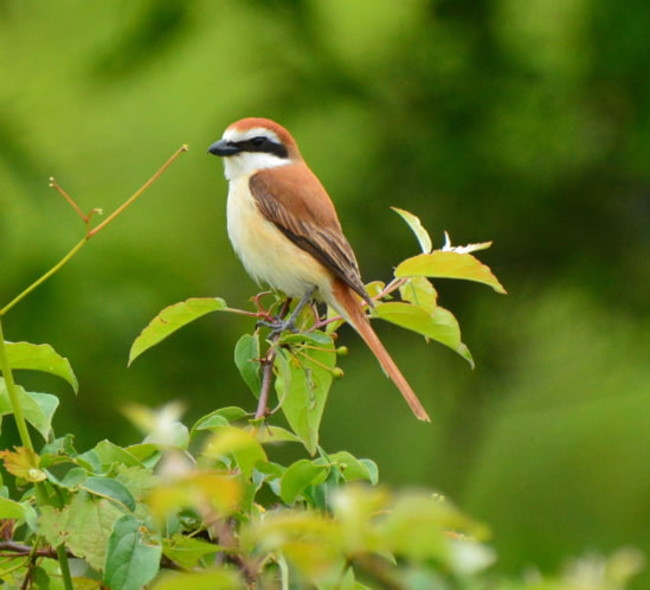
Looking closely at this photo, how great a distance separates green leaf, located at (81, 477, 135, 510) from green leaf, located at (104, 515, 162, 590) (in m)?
0.11

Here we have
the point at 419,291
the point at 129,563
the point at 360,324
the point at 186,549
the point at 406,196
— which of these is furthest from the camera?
the point at 406,196

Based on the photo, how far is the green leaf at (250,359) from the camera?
7.52 ft

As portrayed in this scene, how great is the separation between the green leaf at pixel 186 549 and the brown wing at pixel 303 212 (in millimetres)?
1725

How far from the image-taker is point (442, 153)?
586 centimetres

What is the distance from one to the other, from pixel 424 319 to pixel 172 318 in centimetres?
44

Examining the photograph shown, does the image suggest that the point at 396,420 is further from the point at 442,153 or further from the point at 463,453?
the point at 442,153

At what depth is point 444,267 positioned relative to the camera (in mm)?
2207

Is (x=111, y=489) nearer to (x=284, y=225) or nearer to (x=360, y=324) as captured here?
(x=360, y=324)

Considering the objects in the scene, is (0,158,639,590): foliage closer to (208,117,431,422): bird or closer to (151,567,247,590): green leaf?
(151,567,247,590): green leaf

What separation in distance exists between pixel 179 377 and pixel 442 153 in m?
1.57

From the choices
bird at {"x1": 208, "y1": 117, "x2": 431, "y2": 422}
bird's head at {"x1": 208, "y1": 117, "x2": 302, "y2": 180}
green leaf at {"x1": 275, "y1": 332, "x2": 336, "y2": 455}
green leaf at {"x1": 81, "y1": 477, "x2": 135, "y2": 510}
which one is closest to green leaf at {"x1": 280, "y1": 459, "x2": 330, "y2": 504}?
green leaf at {"x1": 81, "y1": 477, "x2": 135, "y2": 510}

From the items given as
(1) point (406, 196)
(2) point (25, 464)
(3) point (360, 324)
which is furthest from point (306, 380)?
(1) point (406, 196)

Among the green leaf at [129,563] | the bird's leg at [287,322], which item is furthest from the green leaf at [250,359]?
the green leaf at [129,563]

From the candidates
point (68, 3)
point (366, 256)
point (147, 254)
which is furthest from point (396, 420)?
point (68, 3)
